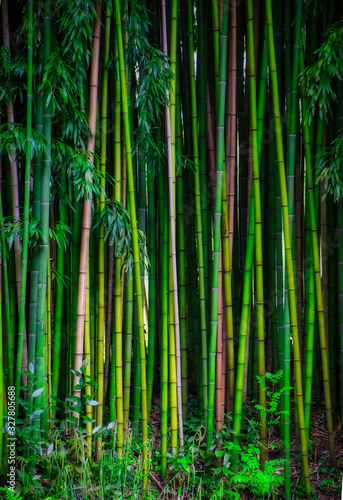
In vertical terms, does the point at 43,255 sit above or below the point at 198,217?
below

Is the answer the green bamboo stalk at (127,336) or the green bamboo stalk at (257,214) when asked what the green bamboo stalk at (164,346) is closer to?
the green bamboo stalk at (127,336)

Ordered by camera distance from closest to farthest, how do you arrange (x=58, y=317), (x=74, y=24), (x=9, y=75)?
(x=74, y=24) < (x=9, y=75) < (x=58, y=317)

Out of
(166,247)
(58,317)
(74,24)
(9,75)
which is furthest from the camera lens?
(166,247)

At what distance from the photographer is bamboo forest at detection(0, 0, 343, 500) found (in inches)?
87.1

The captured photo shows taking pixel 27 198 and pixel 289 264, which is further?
pixel 289 264

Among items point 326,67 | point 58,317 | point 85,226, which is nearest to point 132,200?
point 85,226

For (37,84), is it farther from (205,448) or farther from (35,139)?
(205,448)

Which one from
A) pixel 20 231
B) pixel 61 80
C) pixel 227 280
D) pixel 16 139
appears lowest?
pixel 227 280

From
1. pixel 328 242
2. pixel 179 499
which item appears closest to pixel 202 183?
pixel 328 242

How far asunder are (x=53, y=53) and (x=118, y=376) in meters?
1.69

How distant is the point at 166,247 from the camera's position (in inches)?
101

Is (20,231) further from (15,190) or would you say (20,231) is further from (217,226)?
(217,226)

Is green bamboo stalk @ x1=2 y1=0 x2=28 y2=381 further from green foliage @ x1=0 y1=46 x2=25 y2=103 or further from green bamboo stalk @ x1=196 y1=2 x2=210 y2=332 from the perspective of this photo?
green bamboo stalk @ x1=196 y1=2 x2=210 y2=332

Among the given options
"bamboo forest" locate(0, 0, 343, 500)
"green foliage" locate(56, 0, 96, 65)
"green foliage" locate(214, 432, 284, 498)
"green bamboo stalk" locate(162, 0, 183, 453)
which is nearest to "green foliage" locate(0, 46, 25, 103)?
"bamboo forest" locate(0, 0, 343, 500)
